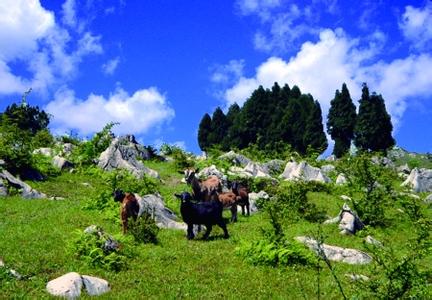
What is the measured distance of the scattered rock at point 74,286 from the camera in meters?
14.6

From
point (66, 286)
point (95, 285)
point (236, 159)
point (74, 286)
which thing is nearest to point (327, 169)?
point (236, 159)

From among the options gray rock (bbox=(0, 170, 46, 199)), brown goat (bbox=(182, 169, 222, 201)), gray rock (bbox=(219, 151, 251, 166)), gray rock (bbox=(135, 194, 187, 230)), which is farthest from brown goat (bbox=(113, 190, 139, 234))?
gray rock (bbox=(219, 151, 251, 166))

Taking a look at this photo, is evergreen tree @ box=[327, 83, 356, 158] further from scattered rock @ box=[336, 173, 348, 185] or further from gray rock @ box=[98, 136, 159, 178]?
gray rock @ box=[98, 136, 159, 178]

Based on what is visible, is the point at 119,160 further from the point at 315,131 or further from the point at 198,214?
the point at 315,131

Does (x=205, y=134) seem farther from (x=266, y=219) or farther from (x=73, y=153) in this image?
(x=266, y=219)

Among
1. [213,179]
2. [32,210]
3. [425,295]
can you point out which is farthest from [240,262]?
[32,210]

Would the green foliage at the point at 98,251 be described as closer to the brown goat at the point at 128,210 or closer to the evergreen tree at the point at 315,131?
the brown goat at the point at 128,210

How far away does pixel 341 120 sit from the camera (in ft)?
301

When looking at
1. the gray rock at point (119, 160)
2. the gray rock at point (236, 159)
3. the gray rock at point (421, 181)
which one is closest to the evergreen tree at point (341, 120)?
the gray rock at point (236, 159)

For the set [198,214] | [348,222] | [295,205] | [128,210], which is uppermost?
[295,205]

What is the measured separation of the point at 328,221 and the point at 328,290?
11101mm

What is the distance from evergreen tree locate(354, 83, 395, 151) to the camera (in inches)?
3342

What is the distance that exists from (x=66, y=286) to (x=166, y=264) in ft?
14.4

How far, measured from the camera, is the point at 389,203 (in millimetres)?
32750
